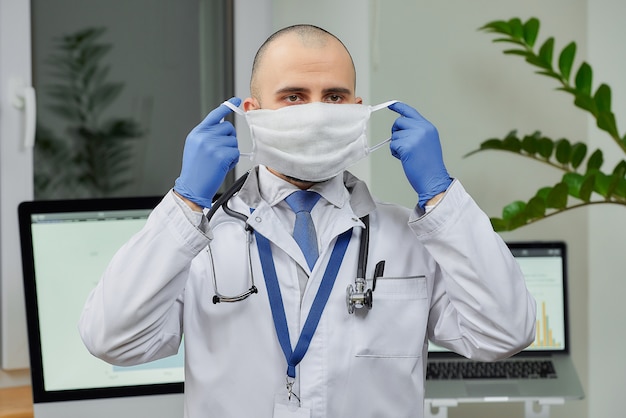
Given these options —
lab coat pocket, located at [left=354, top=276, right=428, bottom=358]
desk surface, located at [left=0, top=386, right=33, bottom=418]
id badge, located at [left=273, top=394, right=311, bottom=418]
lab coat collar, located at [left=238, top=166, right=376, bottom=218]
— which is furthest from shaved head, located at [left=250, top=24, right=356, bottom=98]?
desk surface, located at [left=0, top=386, right=33, bottom=418]

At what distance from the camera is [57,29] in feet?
9.02

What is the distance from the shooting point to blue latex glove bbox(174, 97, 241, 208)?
1490 millimetres

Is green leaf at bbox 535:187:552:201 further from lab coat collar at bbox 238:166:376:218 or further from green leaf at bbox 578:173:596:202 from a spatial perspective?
lab coat collar at bbox 238:166:376:218

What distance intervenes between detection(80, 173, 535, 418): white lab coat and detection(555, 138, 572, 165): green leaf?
1203 millimetres

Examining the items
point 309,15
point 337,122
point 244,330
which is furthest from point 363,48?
point 244,330

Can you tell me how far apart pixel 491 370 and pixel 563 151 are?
69 centimetres

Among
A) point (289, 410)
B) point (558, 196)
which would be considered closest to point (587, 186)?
point (558, 196)

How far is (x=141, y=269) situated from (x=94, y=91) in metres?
1.51

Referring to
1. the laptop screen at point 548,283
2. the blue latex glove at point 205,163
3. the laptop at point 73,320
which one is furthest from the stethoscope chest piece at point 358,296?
the laptop screen at point 548,283

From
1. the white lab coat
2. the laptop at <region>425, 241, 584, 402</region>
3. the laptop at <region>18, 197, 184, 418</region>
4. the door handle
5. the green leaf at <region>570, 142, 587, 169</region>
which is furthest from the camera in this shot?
the green leaf at <region>570, 142, 587, 169</region>

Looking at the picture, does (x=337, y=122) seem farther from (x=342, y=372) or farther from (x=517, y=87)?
(x=517, y=87)

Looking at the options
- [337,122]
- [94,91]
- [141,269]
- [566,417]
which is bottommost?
[566,417]

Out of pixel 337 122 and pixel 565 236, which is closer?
pixel 337 122

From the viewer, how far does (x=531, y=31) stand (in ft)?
8.56
